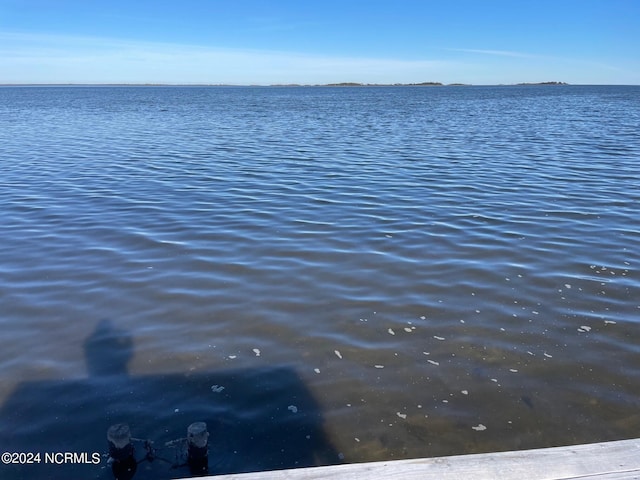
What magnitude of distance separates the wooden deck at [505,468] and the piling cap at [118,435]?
148 centimetres

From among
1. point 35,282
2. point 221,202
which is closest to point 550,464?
point 35,282

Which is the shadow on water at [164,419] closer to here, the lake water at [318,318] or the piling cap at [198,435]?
the lake water at [318,318]

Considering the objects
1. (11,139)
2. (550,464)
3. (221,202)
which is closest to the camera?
(550,464)

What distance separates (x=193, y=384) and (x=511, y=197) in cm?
1074

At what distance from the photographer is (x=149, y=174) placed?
57.6 feet

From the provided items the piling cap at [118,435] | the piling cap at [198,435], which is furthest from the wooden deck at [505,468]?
the piling cap at [118,435]

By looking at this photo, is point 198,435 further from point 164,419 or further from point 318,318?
point 318,318

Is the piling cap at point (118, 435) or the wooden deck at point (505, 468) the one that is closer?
the wooden deck at point (505, 468)

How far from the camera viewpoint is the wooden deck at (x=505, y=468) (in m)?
3.01

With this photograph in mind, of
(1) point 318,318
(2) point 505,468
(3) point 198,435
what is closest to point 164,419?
(3) point 198,435

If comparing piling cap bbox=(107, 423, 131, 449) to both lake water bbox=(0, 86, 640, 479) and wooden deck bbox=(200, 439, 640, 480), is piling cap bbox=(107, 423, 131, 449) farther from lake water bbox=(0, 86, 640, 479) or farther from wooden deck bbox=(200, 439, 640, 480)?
wooden deck bbox=(200, 439, 640, 480)

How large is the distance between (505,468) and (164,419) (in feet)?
10.9

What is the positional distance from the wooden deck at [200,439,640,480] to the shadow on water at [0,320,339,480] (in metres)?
1.66

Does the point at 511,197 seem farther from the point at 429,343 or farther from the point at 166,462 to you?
the point at 166,462
